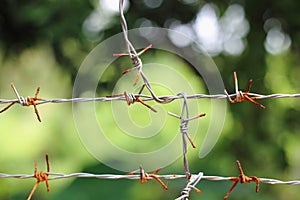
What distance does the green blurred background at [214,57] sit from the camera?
217 cm

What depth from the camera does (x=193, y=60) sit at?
89.4 inches

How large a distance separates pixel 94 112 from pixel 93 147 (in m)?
0.23

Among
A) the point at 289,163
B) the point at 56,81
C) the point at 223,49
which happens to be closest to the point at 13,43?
the point at 56,81

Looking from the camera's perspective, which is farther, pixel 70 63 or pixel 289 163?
pixel 289 163

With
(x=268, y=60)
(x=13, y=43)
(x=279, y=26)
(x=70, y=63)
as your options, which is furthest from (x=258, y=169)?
(x=13, y=43)

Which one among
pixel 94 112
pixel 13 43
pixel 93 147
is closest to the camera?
pixel 13 43

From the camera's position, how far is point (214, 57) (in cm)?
231

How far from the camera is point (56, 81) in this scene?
2.59 meters

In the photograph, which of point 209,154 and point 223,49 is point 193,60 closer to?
point 223,49

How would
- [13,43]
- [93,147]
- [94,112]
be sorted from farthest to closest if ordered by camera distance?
[93,147]
[94,112]
[13,43]

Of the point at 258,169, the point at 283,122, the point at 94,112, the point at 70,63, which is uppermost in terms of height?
the point at 70,63

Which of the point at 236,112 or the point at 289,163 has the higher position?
the point at 236,112

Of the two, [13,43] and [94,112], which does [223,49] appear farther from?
[13,43]

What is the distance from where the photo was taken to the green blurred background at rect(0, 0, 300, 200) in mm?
2168
